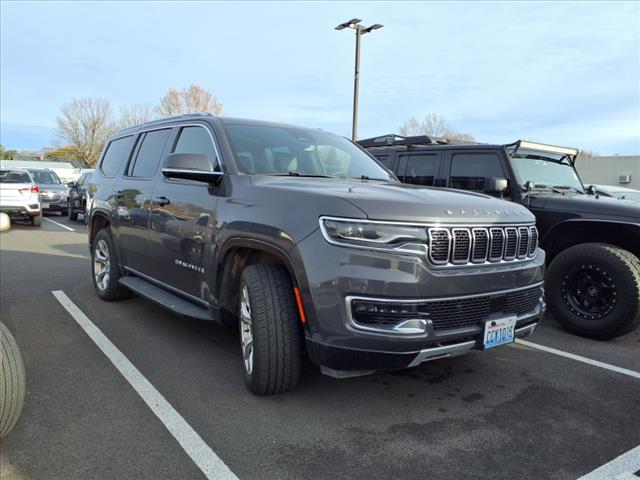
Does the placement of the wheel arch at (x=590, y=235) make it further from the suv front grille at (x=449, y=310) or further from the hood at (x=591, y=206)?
the suv front grille at (x=449, y=310)

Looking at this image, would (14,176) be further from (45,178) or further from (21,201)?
(45,178)

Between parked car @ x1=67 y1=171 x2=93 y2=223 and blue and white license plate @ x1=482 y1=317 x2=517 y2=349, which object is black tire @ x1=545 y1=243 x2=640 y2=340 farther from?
parked car @ x1=67 y1=171 x2=93 y2=223

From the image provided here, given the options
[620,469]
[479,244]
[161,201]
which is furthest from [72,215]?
[620,469]

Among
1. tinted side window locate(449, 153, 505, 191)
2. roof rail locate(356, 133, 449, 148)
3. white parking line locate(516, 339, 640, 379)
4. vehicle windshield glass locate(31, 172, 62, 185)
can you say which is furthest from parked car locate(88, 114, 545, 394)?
vehicle windshield glass locate(31, 172, 62, 185)

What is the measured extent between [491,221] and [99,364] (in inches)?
122

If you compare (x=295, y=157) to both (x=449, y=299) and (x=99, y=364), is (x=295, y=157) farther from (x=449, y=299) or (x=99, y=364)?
(x=99, y=364)

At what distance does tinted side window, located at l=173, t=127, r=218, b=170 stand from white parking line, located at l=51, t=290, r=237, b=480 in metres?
1.68

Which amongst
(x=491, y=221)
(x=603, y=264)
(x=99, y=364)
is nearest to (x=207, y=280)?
(x=99, y=364)

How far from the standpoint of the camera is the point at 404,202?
9.57ft

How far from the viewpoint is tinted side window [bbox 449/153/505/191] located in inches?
236

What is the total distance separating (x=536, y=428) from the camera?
3.10 m

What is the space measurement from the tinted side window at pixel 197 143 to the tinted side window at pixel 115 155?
4.26 feet

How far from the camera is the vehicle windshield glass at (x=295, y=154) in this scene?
387cm

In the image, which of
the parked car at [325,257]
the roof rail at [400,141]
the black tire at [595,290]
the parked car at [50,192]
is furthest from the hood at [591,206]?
the parked car at [50,192]
